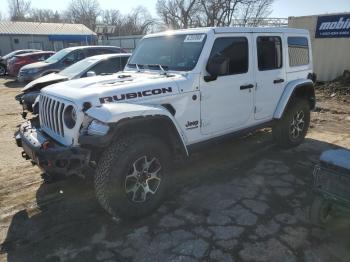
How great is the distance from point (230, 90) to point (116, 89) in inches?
66.0

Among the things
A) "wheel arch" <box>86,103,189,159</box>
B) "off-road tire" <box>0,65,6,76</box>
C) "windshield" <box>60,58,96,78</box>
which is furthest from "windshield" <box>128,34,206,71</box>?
"off-road tire" <box>0,65,6,76</box>

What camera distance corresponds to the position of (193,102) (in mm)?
4262

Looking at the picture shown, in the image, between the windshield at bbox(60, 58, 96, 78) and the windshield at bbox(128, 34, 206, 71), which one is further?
the windshield at bbox(60, 58, 96, 78)

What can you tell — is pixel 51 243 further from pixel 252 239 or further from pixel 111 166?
pixel 252 239

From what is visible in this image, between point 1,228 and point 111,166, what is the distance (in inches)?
56.4

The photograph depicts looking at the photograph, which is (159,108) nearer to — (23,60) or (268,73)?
(268,73)

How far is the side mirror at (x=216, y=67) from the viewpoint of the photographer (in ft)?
13.9

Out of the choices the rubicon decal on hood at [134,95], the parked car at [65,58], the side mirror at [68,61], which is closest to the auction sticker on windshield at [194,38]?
the rubicon decal on hood at [134,95]

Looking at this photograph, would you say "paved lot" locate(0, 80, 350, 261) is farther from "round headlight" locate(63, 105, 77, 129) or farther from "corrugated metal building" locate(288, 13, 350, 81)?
"corrugated metal building" locate(288, 13, 350, 81)

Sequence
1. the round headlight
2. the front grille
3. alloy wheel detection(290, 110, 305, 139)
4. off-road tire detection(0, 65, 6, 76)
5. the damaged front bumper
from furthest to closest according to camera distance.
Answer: off-road tire detection(0, 65, 6, 76)
alloy wheel detection(290, 110, 305, 139)
the front grille
the round headlight
the damaged front bumper

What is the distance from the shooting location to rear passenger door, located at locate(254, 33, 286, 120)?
516 centimetres

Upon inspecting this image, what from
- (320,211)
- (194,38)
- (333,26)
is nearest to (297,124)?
(194,38)

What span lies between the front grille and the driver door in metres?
1.70

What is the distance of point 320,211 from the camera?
11.2ft
